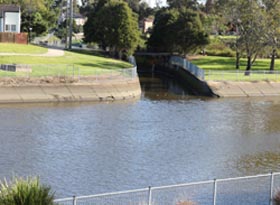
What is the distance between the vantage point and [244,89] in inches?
2808

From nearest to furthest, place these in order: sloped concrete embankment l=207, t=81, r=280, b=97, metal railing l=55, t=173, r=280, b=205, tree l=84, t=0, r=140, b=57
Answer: metal railing l=55, t=173, r=280, b=205
sloped concrete embankment l=207, t=81, r=280, b=97
tree l=84, t=0, r=140, b=57

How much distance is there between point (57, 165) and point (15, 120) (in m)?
14.6

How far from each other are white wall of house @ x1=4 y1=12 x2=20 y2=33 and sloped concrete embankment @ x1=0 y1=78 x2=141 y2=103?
31556 mm

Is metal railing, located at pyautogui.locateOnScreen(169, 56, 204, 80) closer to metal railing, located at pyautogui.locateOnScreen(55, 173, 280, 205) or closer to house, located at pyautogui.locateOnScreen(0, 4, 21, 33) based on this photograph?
house, located at pyautogui.locateOnScreen(0, 4, 21, 33)

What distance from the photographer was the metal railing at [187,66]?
75.5 metres

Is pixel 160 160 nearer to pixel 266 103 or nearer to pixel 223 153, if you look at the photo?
pixel 223 153

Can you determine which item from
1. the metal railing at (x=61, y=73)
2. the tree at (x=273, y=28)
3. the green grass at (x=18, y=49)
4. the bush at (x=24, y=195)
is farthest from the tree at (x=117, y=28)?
the bush at (x=24, y=195)

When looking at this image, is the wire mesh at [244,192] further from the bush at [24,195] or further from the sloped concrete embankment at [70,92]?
the sloped concrete embankment at [70,92]

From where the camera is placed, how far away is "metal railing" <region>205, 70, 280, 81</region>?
7350 centimetres

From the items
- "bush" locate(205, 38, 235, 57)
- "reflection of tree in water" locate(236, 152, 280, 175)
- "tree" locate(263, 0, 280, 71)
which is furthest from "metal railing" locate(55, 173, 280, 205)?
"bush" locate(205, 38, 235, 57)

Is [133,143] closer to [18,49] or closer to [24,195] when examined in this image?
[24,195]

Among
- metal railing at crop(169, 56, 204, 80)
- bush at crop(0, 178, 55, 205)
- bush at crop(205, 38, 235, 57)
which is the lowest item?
metal railing at crop(169, 56, 204, 80)

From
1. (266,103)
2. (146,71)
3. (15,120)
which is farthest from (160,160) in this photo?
(146,71)

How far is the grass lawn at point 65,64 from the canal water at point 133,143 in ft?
21.0
